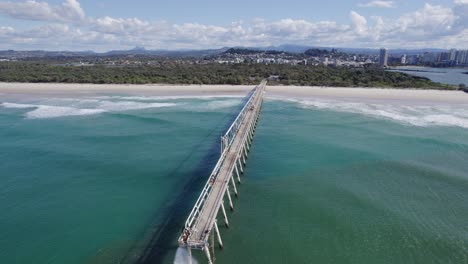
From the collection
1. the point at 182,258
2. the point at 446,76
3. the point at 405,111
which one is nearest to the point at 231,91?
the point at 405,111

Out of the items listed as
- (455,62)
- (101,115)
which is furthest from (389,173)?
(455,62)

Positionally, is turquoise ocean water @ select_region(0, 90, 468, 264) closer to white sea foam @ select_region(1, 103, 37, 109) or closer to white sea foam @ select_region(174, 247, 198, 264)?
white sea foam @ select_region(174, 247, 198, 264)

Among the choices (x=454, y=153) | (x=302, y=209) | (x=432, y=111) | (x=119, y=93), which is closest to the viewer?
(x=302, y=209)

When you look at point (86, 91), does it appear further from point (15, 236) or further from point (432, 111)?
point (432, 111)

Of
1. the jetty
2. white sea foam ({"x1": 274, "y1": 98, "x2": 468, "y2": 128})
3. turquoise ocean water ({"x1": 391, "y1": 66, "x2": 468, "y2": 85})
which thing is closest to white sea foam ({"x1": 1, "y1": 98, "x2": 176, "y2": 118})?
the jetty

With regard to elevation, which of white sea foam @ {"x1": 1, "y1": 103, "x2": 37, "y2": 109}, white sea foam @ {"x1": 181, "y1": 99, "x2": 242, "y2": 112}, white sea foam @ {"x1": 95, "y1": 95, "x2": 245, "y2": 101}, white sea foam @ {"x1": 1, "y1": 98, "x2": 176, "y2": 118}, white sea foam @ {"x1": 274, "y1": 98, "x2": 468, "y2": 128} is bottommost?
white sea foam @ {"x1": 274, "y1": 98, "x2": 468, "y2": 128}
